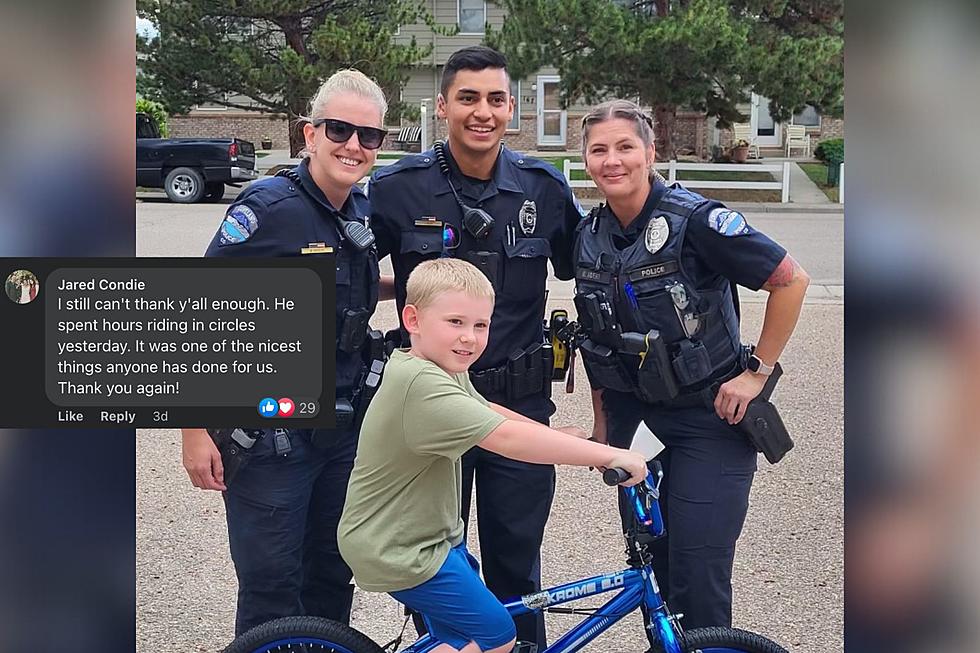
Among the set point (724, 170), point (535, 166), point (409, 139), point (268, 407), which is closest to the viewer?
point (268, 407)

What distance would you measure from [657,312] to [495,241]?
52 cm

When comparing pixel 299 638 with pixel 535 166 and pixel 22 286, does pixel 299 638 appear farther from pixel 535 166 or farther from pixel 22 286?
pixel 535 166

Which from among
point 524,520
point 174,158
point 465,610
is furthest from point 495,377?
point 174,158

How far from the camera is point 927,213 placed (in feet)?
5.79

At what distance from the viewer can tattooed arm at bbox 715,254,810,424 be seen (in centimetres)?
284

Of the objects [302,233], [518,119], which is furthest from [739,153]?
[302,233]

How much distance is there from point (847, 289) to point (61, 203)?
1247mm

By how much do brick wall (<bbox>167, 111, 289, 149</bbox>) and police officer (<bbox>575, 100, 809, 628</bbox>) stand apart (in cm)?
2381

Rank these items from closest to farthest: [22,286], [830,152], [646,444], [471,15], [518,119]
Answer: [22,286], [646,444], [830,152], [471,15], [518,119]

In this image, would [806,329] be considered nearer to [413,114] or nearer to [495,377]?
[495,377]

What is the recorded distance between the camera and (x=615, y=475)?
2.36 meters

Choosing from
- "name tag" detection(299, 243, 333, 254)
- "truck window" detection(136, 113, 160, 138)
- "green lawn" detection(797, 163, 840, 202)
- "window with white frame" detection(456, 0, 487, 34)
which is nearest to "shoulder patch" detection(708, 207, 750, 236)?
"name tag" detection(299, 243, 333, 254)

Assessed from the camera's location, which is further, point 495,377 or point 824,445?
point 824,445

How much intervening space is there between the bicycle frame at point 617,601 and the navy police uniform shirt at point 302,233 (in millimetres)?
704
